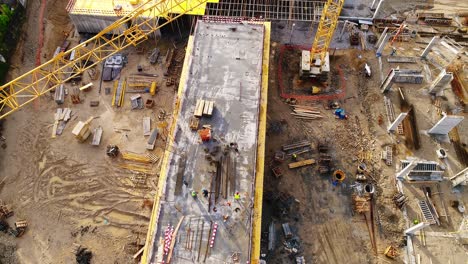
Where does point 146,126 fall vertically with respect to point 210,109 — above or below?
above

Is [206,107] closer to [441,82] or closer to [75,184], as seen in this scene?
[75,184]

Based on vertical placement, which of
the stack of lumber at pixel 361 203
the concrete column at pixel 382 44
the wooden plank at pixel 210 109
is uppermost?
the concrete column at pixel 382 44

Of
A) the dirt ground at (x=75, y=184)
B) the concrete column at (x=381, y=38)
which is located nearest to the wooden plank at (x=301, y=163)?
the dirt ground at (x=75, y=184)

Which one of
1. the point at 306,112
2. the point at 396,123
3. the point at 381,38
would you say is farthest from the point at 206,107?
the point at 381,38

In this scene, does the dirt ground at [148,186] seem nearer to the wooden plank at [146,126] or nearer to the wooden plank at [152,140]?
the wooden plank at [146,126]

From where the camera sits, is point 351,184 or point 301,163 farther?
point 301,163

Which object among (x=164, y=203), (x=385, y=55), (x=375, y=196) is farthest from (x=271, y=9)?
(x=164, y=203)
